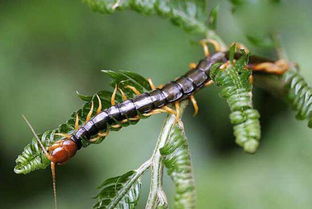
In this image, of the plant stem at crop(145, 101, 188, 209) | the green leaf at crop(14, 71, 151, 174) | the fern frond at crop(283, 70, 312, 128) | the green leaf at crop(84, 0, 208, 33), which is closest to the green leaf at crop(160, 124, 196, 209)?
the plant stem at crop(145, 101, 188, 209)

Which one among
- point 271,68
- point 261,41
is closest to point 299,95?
point 271,68

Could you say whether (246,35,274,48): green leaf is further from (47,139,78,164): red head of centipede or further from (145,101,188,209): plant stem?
(47,139,78,164): red head of centipede

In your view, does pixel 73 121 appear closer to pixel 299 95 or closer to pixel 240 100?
pixel 240 100

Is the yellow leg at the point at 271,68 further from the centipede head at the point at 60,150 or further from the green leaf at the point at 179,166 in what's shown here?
the centipede head at the point at 60,150

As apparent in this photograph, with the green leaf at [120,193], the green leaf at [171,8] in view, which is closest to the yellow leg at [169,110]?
the green leaf at [120,193]

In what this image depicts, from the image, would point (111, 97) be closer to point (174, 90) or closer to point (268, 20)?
point (174, 90)
